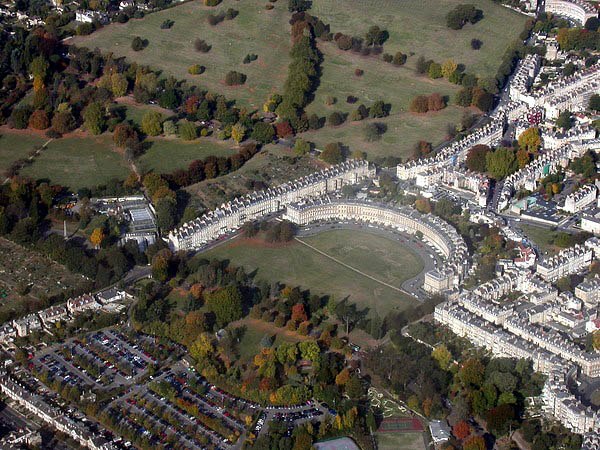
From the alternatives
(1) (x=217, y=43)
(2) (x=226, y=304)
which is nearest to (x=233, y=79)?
(1) (x=217, y=43)

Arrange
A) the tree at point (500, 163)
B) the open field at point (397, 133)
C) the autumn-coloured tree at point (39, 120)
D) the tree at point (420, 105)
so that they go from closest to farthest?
the tree at point (500, 163) → the open field at point (397, 133) → the autumn-coloured tree at point (39, 120) → the tree at point (420, 105)

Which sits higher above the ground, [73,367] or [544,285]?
[544,285]

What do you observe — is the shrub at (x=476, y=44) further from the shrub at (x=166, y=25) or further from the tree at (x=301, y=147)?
the shrub at (x=166, y=25)

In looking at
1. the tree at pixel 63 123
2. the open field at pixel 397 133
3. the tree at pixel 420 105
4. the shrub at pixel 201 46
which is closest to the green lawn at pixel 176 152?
the tree at pixel 63 123

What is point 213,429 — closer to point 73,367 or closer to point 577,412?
point 73,367

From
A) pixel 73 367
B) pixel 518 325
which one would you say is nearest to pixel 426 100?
pixel 518 325
